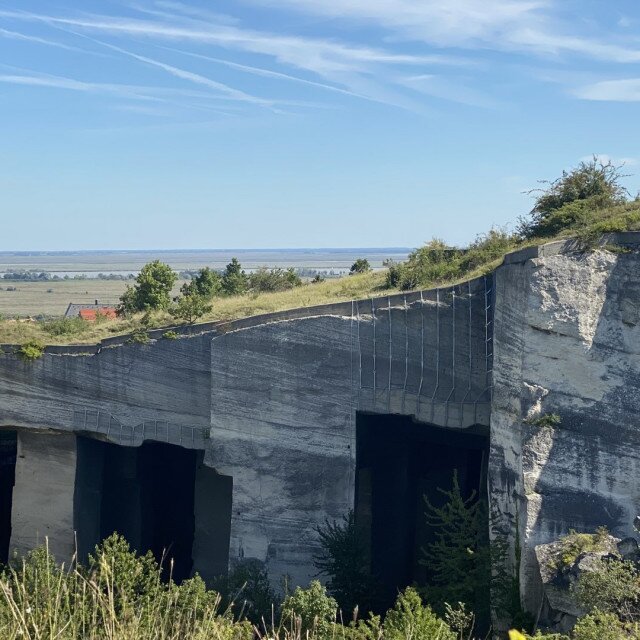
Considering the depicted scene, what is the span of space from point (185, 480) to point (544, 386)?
1378cm

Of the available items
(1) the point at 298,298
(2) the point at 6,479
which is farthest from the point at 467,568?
(2) the point at 6,479

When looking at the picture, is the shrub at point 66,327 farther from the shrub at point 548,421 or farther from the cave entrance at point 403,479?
the shrub at point 548,421

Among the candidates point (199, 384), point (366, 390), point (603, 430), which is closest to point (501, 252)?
point (366, 390)

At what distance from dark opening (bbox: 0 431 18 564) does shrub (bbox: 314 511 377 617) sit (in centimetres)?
1038

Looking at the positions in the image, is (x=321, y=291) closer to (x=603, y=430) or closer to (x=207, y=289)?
(x=603, y=430)

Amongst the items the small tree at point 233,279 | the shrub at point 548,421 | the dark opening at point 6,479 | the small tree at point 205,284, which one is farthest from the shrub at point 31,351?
the small tree at point 205,284

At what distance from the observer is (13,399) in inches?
933

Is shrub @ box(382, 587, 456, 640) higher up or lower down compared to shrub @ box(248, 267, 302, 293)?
lower down

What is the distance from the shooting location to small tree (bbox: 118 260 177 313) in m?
36.9

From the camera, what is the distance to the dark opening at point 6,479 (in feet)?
87.5

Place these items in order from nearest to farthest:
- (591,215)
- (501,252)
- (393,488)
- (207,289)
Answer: (591,215), (501,252), (393,488), (207,289)

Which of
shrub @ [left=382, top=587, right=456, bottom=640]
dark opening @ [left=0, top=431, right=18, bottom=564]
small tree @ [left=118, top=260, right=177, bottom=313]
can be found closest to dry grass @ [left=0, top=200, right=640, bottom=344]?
dark opening @ [left=0, top=431, right=18, bottom=564]

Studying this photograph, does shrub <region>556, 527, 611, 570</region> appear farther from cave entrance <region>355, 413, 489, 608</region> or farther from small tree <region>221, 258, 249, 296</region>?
small tree <region>221, 258, 249, 296</region>

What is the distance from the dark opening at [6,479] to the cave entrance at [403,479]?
1001 cm
